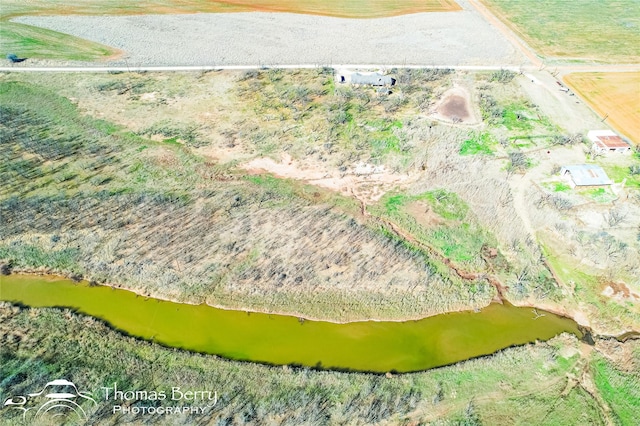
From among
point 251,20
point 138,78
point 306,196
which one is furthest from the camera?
point 251,20

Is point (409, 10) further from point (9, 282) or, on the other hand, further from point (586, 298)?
point (9, 282)

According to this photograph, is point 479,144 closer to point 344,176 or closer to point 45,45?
point 344,176

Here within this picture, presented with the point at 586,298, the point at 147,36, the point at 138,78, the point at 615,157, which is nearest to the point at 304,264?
the point at 586,298

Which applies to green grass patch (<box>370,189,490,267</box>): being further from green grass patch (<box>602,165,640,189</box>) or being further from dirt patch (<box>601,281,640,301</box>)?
green grass patch (<box>602,165,640,189</box>)

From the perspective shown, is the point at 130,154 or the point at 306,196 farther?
the point at 130,154

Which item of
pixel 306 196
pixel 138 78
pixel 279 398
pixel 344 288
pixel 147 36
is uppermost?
pixel 147 36
